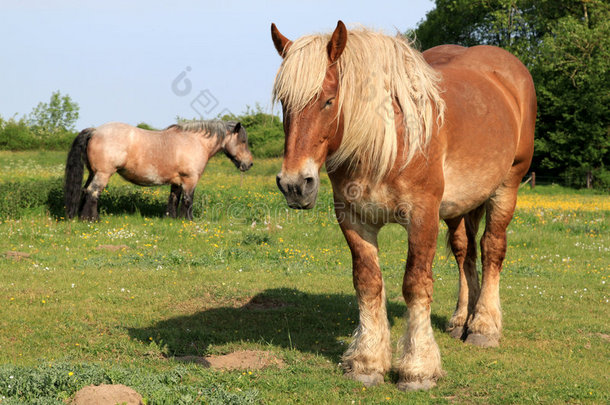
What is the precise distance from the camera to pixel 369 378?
15.7 ft

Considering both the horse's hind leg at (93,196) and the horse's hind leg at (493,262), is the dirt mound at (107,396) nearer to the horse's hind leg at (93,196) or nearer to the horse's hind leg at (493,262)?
the horse's hind leg at (493,262)

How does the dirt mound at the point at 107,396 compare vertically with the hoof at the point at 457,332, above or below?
above

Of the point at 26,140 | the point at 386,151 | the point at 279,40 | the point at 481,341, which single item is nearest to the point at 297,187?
the point at 386,151

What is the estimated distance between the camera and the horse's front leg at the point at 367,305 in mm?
4824

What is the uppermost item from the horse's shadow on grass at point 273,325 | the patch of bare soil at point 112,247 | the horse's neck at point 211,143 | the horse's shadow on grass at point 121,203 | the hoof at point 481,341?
the horse's neck at point 211,143

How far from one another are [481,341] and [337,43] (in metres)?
3.54

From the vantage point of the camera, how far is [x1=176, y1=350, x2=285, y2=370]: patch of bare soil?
507 cm

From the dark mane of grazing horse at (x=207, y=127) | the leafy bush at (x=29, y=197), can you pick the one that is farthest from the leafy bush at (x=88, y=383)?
the dark mane of grazing horse at (x=207, y=127)

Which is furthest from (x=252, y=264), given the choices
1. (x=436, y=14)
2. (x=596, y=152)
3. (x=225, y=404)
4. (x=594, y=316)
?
(x=436, y=14)

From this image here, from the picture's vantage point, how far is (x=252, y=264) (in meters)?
9.84

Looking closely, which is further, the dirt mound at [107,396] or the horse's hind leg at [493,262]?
the horse's hind leg at [493,262]

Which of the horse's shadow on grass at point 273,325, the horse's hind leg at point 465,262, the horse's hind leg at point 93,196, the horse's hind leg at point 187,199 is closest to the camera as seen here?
the horse's shadow on grass at point 273,325

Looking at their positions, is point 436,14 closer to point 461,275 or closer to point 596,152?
point 596,152

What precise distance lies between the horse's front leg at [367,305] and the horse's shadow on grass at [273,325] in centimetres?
63
